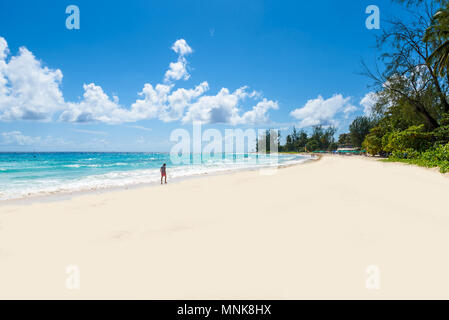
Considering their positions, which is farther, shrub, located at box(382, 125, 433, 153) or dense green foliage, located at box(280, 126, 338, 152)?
dense green foliage, located at box(280, 126, 338, 152)

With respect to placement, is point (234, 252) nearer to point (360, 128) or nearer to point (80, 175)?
point (80, 175)

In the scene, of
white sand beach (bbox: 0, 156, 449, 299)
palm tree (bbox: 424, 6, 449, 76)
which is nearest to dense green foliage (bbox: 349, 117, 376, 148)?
palm tree (bbox: 424, 6, 449, 76)

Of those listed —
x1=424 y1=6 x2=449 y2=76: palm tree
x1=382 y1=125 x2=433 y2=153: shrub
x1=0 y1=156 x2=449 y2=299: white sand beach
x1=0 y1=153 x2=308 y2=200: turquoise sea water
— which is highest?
x1=424 y1=6 x2=449 y2=76: palm tree

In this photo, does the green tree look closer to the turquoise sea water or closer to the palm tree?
the turquoise sea water

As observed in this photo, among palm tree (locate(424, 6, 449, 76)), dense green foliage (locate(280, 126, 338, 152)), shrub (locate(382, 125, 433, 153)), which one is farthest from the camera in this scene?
dense green foliage (locate(280, 126, 338, 152))

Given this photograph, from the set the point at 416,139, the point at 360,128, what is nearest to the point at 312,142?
the point at 360,128

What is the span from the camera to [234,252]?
334 centimetres

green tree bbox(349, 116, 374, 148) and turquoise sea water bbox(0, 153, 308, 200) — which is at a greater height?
green tree bbox(349, 116, 374, 148)

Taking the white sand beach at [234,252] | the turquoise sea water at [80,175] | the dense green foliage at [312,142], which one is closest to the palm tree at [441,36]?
the white sand beach at [234,252]

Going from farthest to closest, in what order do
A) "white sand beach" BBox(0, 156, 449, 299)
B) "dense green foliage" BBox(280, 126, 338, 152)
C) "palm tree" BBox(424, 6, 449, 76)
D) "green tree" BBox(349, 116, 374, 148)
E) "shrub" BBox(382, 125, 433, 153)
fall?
"dense green foliage" BBox(280, 126, 338, 152) → "green tree" BBox(349, 116, 374, 148) → "shrub" BBox(382, 125, 433, 153) → "palm tree" BBox(424, 6, 449, 76) → "white sand beach" BBox(0, 156, 449, 299)

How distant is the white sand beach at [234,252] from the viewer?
248 cm

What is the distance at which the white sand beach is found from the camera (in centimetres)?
248

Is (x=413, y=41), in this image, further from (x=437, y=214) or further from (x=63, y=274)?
(x=63, y=274)
